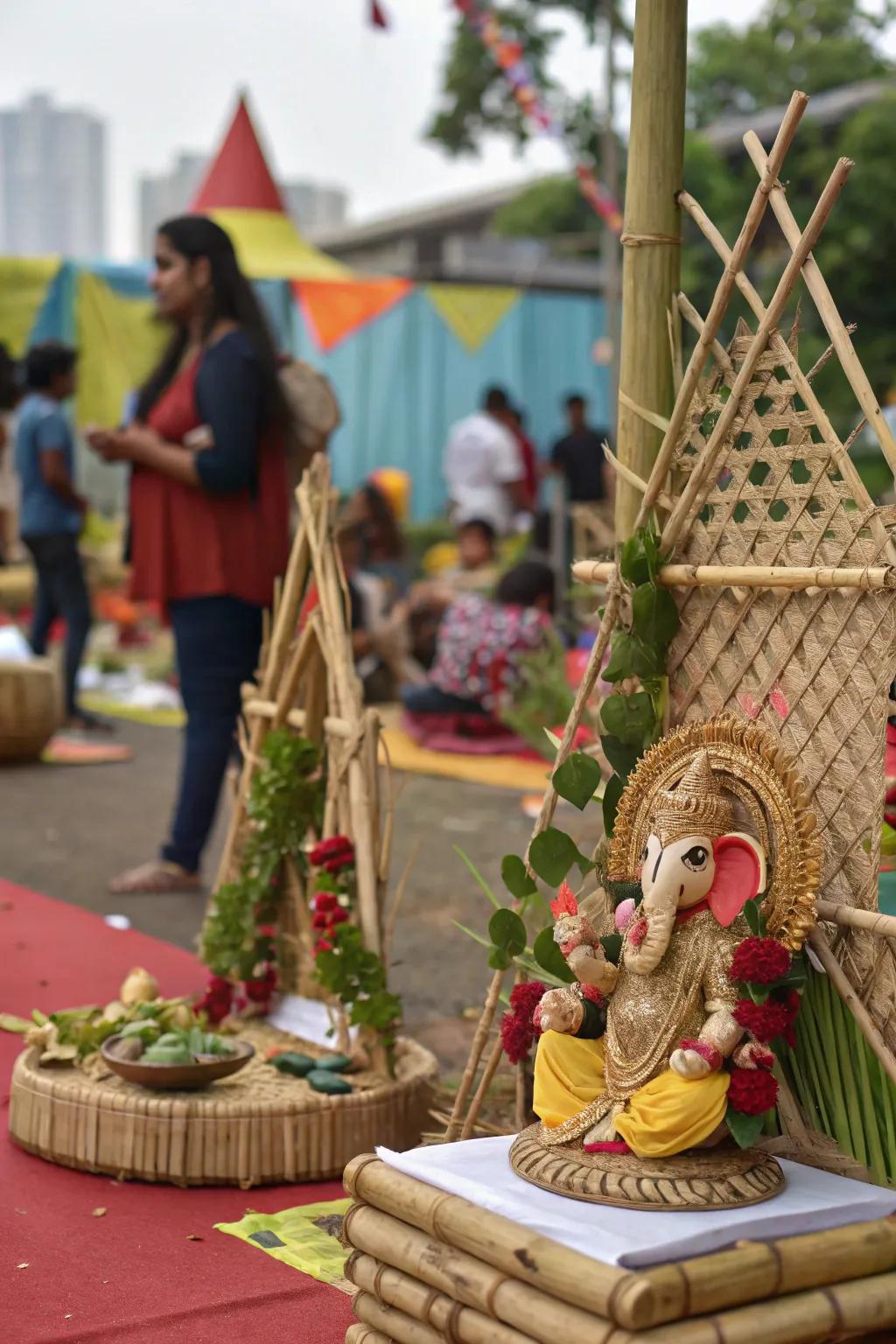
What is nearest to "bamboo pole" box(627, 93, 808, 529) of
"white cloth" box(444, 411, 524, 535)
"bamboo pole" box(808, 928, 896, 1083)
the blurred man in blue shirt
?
"bamboo pole" box(808, 928, 896, 1083)

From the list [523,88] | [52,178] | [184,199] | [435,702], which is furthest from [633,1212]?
[52,178]

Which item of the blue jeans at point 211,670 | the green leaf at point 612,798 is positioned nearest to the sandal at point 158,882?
the blue jeans at point 211,670

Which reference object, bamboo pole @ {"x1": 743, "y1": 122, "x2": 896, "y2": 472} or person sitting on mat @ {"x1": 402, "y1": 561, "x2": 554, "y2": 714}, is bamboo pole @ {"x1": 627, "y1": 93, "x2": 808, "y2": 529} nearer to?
bamboo pole @ {"x1": 743, "y1": 122, "x2": 896, "y2": 472}

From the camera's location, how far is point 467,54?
19.5m

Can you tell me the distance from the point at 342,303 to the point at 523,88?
3.21m

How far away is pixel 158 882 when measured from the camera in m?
5.36

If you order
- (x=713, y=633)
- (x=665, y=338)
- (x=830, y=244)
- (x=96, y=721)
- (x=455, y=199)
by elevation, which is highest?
(x=455, y=199)

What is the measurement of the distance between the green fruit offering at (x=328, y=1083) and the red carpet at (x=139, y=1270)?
0.58 ft

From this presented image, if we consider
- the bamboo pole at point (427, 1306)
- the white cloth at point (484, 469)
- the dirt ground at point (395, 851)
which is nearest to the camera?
the bamboo pole at point (427, 1306)

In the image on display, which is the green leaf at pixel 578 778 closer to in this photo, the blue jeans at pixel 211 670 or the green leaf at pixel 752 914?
the green leaf at pixel 752 914

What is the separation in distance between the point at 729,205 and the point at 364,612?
9.49 metres

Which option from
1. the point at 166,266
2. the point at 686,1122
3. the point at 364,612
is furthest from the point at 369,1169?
the point at 364,612

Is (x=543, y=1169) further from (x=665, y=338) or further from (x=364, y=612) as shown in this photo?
(x=364, y=612)

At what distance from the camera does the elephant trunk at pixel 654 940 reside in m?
2.46
